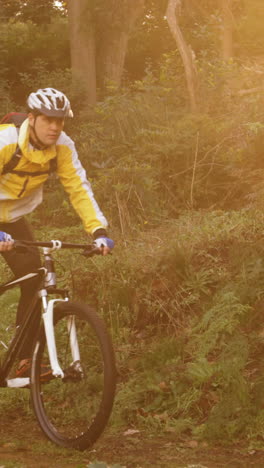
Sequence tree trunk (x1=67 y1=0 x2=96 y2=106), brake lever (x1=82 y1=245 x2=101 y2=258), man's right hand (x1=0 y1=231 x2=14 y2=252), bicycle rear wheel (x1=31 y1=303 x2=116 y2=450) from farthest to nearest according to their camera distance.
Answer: tree trunk (x1=67 y1=0 x2=96 y2=106)
brake lever (x1=82 y1=245 x2=101 y2=258)
man's right hand (x1=0 y1=231 x2=14 y2=252)
bicycle rear wheel (x1=31 y1=303 x2=116 y2=450)

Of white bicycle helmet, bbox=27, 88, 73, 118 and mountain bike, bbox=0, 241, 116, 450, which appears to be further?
white bicycle helmet, bbox=27, 88, 73, 118

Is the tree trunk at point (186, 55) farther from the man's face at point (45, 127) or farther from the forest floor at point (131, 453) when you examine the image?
the forest floor at point (131, 453)

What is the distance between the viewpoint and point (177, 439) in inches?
224

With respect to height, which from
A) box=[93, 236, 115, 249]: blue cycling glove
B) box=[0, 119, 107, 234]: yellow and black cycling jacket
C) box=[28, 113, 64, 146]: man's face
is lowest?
box=[93, 236, 115, 249]: blue cycling glove

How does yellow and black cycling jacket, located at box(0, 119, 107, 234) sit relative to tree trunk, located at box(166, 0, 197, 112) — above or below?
below

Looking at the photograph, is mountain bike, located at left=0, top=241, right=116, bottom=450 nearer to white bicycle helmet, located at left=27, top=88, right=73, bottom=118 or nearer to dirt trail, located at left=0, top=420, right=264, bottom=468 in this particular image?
dirt trail, located at left=0, top=420, right=264, bottom=468

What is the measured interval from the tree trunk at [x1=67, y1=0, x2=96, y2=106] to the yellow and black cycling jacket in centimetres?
1233

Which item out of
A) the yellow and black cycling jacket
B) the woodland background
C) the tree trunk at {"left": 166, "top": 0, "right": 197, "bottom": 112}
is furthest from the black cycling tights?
the tree trunk at {"left": 166, "top": 0, "right": 197, "bottom": 112}

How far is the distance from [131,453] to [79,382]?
58cm

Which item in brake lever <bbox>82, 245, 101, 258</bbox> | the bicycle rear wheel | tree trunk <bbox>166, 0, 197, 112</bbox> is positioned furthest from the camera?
tree trunk <bbox>166, 0, 197, 112</bbox>

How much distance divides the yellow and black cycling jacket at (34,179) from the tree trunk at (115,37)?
1224cm

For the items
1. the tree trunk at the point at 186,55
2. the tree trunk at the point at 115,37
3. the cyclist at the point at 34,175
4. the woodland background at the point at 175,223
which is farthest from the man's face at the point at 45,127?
the tree trunk at the point at 115,37

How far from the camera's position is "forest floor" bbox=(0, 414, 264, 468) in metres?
5.18

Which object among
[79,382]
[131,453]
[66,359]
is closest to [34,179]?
[66,359]
